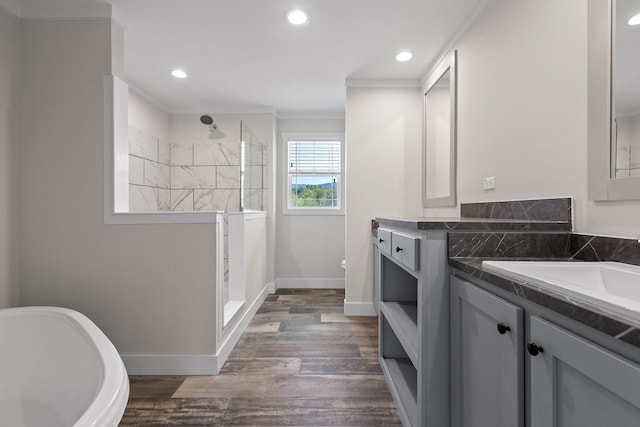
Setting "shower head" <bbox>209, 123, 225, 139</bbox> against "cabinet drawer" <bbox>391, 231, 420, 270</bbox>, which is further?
"shower head" <bbox>209, 123, 225, 139</bbox>

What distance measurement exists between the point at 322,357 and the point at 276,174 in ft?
8.26

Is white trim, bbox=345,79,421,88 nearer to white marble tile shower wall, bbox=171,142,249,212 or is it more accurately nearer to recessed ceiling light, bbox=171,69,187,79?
recessed ceiling light, bbox=171,69,187,79

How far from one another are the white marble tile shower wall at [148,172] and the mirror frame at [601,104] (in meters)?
3.56

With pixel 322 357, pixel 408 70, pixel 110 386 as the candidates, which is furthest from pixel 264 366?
pixel 408 70

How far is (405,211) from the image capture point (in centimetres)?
312

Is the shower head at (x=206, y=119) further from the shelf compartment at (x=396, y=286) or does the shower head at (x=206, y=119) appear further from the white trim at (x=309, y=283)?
the shelf compartment at (x=396, y=286)

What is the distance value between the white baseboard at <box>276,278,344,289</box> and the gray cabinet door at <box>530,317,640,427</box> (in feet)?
11.3

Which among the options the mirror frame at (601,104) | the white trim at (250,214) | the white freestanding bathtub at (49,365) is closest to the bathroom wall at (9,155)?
the white freestanding bathtub at (49,365)

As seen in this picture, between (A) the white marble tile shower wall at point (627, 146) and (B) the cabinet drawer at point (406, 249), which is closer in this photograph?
(A) the white marble tile shower wall at point (627, 146)

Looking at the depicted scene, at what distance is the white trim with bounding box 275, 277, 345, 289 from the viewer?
4.17m

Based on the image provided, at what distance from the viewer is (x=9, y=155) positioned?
193cm

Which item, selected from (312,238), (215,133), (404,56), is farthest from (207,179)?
(404,56)

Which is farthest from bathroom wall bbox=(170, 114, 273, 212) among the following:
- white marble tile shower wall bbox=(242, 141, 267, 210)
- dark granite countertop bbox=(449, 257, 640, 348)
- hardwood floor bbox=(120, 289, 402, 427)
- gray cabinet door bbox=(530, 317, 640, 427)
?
gray cabinet door bbox=(530, 317, 640, 427)

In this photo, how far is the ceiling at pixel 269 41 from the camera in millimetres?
1983
